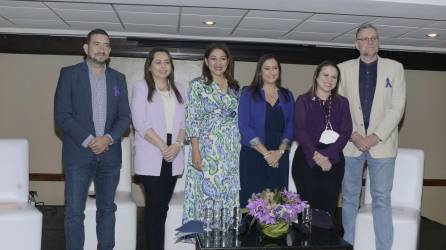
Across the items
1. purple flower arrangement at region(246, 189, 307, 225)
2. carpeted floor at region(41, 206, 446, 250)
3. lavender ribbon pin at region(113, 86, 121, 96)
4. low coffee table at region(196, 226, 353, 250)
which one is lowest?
carpeted floor at region(41, 206, 446, 250)

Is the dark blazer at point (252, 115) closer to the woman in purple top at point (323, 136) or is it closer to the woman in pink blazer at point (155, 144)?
the woman in purple top at point (323, 136)

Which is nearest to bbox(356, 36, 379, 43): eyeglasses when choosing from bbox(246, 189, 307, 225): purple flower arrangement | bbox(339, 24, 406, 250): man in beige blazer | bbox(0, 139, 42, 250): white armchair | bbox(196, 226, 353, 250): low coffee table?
bbox(339, 24, 406, 250): man in beige blazer

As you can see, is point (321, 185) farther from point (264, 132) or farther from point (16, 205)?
point (16, 205)

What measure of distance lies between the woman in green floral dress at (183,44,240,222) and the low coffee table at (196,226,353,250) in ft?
2.12

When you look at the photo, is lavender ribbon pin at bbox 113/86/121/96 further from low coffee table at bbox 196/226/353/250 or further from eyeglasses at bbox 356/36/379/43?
eyeglasses at bbox 356/36/379/43

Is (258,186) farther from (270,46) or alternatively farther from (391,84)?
(270,46)

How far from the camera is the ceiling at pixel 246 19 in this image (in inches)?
174

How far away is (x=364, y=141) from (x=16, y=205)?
2625 mm

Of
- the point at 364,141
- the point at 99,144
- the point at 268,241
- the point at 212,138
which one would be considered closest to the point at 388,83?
the point at 364,141

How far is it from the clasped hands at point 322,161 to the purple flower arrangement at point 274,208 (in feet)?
2.22

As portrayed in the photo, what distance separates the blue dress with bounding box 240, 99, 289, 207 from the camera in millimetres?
3965

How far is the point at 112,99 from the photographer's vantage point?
12.5 feet

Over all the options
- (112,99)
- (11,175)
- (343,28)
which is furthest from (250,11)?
(11,175)

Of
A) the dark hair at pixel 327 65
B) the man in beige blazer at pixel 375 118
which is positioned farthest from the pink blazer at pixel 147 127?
the man in beige blazer at pixel 375 118
